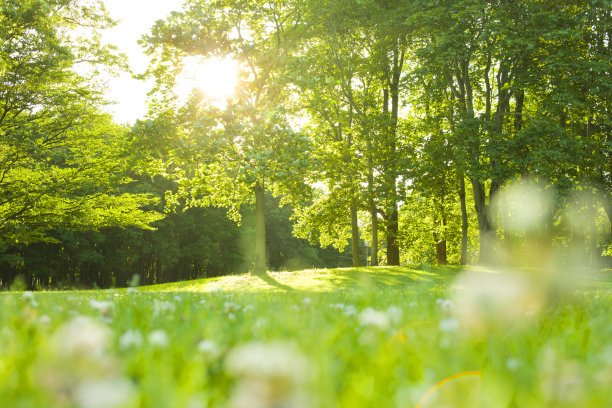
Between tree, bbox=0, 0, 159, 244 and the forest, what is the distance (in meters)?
0.09

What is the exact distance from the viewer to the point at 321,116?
2650cm

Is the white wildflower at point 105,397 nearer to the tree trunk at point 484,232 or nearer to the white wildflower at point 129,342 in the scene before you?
the white wildflower at point 129,342

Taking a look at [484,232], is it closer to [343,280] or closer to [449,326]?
[343,280]

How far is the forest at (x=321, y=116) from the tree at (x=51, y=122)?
0.28 ft

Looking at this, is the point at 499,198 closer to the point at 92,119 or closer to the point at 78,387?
the point at 92,119

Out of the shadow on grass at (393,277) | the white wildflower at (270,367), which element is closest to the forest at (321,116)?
the shadow on grass at (393,277)

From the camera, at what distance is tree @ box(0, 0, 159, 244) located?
19.2 metres

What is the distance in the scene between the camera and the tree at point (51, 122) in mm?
19250

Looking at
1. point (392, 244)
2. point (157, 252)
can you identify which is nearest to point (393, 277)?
point (392, 244)

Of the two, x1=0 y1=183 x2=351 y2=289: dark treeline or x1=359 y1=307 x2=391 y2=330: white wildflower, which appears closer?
x1=359 y1=307 x2=391 y2=330: white wildflower

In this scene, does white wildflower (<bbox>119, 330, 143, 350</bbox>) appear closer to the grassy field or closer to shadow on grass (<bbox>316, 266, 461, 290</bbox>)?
the grassy field

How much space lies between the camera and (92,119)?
2219 cm

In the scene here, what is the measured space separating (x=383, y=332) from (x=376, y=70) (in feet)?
77.0

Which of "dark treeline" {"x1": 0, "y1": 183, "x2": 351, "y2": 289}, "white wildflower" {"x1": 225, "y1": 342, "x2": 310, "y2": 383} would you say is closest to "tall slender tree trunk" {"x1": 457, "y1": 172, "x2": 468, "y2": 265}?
"dark treeline" {"x1": 0, "y1": 183, "x2": 351, "y2": 289}
